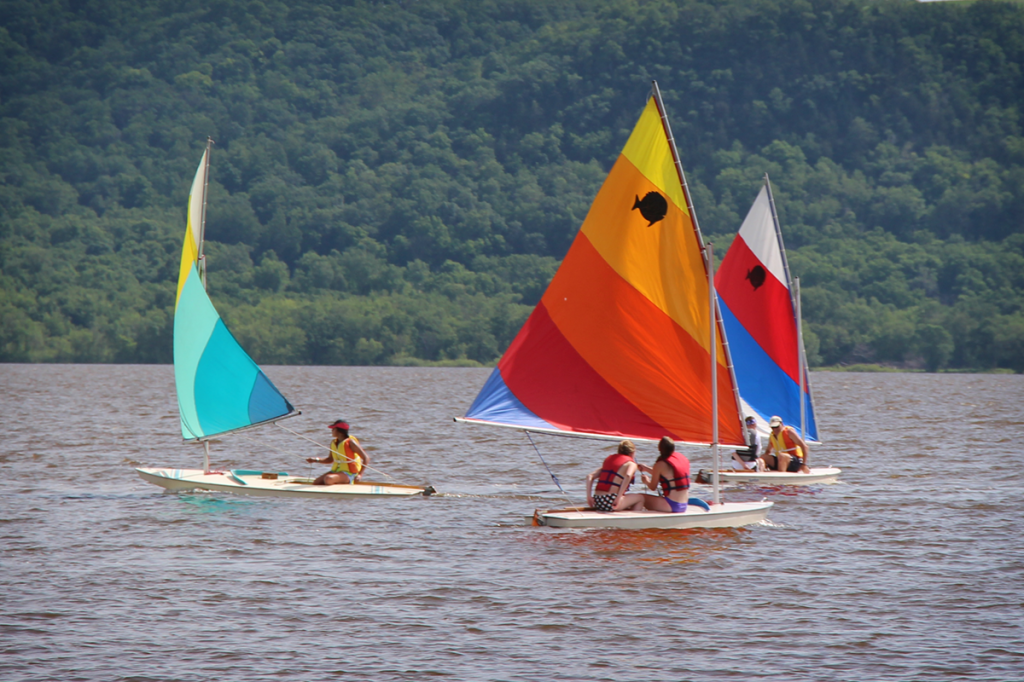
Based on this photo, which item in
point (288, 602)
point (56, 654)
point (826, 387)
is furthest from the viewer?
point (826, 387)

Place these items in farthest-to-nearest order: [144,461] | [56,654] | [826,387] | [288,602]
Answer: [826,387]
[144,461]
[288,602]
[56,654]

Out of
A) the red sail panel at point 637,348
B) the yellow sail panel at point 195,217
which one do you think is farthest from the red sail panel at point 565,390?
the yellow sail panel at point 195,217

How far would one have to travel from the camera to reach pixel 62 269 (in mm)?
182250

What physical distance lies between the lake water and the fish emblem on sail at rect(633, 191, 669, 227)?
529cm

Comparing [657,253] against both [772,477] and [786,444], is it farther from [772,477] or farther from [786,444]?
[786,444]

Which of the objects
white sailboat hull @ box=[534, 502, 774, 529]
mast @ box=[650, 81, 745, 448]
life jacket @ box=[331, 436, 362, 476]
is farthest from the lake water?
mast @ box=[650, 81, 745, 448]

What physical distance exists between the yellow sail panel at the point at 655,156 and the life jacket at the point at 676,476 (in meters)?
4.09

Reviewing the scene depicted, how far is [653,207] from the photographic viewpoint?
21.1 meters

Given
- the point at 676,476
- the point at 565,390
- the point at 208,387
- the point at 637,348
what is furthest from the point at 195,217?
the point at 676,476

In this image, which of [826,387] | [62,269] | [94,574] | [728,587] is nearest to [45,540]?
[94,574]

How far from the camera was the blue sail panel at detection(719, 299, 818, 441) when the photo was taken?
31.7 m

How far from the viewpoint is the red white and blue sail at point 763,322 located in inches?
1254

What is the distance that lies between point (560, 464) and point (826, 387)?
79704 mm

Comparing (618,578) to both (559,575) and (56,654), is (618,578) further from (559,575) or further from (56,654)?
(56,654)
